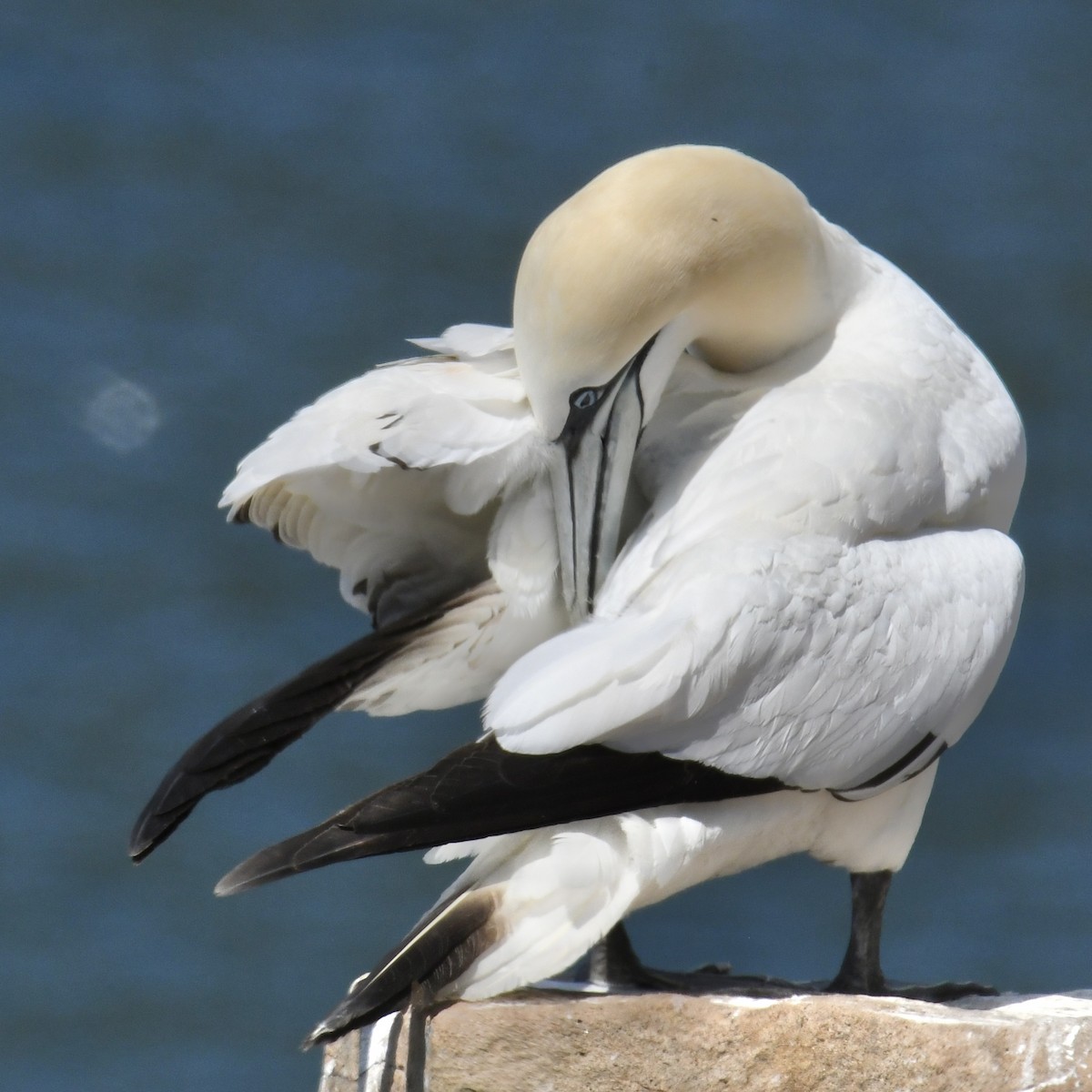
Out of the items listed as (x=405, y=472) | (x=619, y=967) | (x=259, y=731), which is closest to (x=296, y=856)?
(x=259, y=731)

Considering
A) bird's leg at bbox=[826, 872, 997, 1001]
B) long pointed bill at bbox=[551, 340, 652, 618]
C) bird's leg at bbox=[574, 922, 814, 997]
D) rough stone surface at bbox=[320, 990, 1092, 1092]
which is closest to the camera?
rough stone surface at bbox=[320, 990, 1092, 1092]

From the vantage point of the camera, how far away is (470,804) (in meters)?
3.71

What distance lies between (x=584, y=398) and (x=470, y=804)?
80 centimetres

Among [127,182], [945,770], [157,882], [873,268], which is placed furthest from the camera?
[127,182]

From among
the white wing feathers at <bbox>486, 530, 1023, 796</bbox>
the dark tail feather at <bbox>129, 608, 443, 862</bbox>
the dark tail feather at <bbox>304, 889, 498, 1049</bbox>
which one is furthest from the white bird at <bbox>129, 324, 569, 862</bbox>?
the dark tail feather at <bbox>304, 889, 498, 1049</bbox>

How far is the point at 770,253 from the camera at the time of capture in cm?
425

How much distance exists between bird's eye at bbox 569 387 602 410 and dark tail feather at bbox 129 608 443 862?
1.75 feet

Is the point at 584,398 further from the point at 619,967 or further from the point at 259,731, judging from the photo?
the point at 619,967

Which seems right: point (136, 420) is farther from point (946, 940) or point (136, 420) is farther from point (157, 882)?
point (946, 940)

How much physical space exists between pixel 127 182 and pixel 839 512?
5507 millimetres

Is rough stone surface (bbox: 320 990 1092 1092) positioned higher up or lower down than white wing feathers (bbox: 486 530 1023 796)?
lower down

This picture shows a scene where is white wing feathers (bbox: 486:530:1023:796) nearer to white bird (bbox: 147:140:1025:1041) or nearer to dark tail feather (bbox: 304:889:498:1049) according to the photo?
white bird (bbox: 147:140:1025:1041)

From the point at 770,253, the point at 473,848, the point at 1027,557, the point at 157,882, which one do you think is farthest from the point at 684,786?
the point at 1027,557

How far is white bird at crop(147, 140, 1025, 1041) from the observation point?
3.77m
